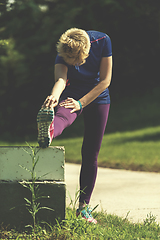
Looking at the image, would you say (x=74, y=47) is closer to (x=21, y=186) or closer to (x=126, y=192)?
(x=21, y=186)

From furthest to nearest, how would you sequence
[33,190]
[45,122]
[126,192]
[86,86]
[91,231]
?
[126,192] < [86,86] < [91,231] < [33,190] < [45,122]

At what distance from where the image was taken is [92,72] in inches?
140

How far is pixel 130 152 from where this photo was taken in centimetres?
944

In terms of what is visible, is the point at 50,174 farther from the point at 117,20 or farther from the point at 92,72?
the point at 117,20

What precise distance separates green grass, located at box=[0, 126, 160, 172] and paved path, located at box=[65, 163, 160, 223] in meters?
0.73

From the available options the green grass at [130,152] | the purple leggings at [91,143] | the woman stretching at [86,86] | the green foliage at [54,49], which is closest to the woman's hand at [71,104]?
the woman stretching at [86,86]

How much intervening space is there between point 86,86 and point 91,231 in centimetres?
134

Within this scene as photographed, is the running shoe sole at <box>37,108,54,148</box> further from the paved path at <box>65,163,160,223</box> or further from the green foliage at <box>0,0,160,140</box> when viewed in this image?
the green foliage at <box>0,0,160,140</box>

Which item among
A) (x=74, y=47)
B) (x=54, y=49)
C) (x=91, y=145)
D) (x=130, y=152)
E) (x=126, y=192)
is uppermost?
(x=54, y=49)

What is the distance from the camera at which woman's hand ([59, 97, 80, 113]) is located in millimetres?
3225

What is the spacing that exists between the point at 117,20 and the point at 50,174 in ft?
53.9

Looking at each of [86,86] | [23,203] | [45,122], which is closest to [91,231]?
[23,203]

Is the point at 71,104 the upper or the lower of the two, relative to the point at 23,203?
upper

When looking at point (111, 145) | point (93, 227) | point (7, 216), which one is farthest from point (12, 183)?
point (111, 145)
